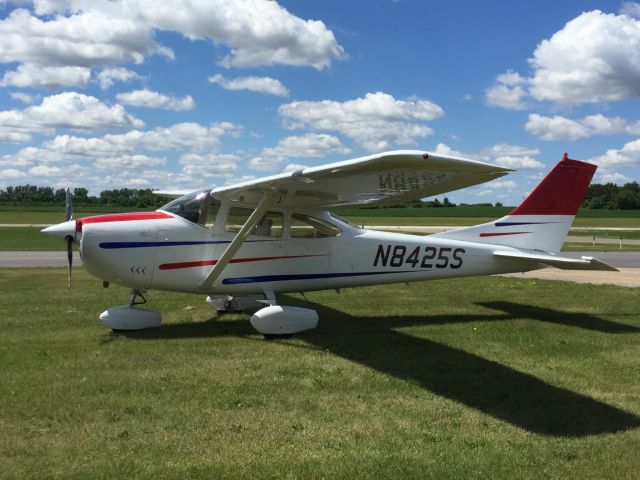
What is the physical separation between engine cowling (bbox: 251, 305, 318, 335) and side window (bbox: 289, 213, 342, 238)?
1298mm

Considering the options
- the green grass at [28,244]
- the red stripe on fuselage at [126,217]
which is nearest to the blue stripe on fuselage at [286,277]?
the red stripe on fuselage at [126,217]

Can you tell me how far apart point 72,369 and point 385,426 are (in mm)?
3531

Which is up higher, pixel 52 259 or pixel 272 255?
pixel 272 255

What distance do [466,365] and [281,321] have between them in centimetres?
256

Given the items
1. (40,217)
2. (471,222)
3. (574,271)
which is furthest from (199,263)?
(40,217)

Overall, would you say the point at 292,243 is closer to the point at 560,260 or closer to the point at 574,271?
the point at 560,260

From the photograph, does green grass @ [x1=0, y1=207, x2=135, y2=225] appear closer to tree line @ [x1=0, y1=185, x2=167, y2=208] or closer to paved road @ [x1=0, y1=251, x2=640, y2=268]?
tree line @ [x1=0, y1=185, x2=167, y2=208]

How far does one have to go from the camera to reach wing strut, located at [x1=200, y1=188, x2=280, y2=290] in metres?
7.53

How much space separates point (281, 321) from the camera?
7.70m

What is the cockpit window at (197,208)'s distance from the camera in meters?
8.13

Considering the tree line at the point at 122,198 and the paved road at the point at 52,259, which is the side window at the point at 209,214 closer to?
the paved road at the point at 52,259

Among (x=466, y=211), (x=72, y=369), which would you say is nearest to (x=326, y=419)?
(x=72, y=369)

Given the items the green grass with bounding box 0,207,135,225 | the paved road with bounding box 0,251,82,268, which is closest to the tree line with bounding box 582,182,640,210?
the green grass with bounding box 0,207,135,225

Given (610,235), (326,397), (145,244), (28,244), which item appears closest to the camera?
(326,397)
